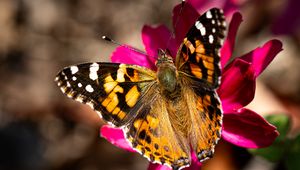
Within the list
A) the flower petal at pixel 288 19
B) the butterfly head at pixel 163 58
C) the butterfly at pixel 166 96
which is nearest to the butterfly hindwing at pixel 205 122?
the butterfly at pixel 166 96

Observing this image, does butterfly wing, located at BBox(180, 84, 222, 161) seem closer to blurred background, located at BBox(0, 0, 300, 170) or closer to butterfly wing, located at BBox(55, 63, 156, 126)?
butterfly wing, located at BBox(55, 63, 156, 126)

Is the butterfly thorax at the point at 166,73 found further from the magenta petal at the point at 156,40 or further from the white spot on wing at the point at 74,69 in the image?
the white spot on wing at the point at 74,69

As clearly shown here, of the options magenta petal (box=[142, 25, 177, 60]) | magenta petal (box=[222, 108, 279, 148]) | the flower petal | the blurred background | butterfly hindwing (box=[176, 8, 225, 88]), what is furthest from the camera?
the blurred background

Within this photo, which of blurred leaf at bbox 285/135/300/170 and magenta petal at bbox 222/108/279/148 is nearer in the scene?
magenta petal at bbox 222/108/279/148

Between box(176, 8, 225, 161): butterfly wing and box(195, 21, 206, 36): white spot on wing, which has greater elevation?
box(195, 21, 206, 36): white spot on wing

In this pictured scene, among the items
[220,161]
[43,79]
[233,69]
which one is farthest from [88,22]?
[233,69]

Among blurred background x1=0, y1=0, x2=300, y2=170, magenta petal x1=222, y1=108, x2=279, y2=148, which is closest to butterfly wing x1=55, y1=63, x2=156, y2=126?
magenta petal x1=222, y1=108, x2=279, y2=148
